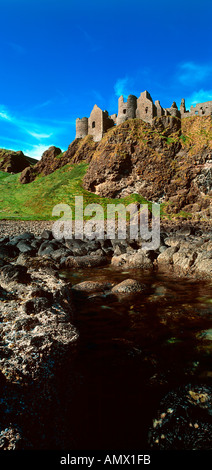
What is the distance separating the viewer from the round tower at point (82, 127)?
56.2 m

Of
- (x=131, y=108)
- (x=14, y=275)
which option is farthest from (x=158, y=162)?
(x=14, y=275)

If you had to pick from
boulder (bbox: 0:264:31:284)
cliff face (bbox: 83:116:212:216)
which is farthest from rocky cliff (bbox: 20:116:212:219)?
boulder (bbox: 0:264:31:284)

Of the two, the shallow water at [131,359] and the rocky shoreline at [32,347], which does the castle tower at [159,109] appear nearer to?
the rocky shoreline at [32,347]

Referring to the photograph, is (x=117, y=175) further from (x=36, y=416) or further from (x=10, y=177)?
(x=36, y=416)

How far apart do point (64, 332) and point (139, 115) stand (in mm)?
51543

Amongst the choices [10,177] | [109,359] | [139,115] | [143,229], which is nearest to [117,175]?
[139,115]

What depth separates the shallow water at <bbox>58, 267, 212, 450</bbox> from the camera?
3.16m

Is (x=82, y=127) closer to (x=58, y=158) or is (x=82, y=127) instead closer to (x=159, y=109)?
(x=58, y=158)

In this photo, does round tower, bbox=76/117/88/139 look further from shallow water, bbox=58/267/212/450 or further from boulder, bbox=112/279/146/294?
shallow water, bbox=58/267/212/450

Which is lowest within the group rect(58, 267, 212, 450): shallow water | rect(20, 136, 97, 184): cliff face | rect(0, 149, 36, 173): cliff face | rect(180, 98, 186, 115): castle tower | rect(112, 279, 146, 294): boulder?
rect(58, 267, 212, 450): shallow water

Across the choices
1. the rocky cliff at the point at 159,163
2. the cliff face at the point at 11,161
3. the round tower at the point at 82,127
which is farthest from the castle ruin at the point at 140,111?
the cliff face at the point at 11,161

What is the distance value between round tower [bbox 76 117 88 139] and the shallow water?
54.5m

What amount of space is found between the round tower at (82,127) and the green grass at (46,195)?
7415 mm

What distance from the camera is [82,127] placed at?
56.3 m
